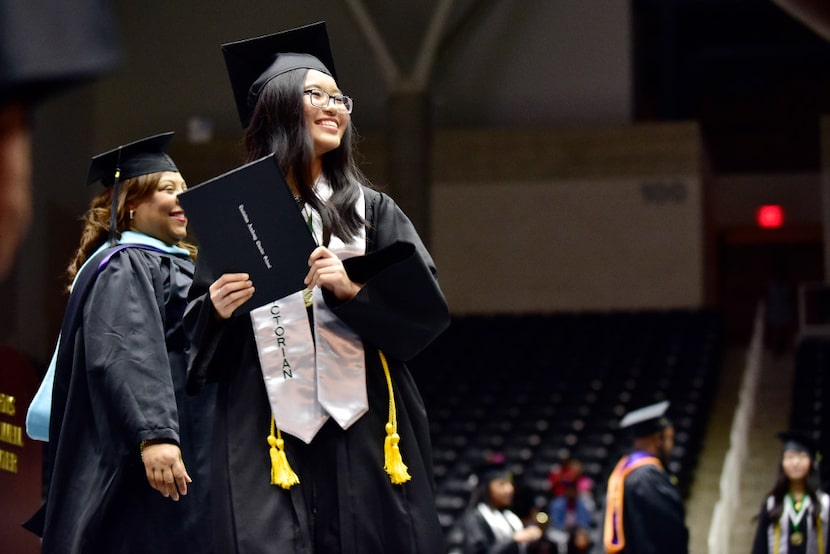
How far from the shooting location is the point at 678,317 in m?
14.4

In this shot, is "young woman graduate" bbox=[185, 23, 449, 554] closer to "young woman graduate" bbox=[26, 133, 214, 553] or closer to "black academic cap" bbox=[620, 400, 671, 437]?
"young woman graduate" bbox=[26, 133, 214, 553]

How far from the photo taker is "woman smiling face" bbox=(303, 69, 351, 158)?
2.49 m

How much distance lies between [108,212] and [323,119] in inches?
40.7

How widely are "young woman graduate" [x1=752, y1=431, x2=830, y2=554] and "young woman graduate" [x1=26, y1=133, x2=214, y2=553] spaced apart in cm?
545

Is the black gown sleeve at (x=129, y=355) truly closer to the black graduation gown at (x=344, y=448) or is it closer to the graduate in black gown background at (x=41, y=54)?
the black graduation gown at (x=344, y=448)

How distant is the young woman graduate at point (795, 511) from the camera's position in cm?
763

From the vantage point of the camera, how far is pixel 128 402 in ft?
9.07

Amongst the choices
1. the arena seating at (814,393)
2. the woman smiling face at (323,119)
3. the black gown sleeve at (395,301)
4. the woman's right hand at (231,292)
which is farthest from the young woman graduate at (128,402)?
the arena seating at (814,393)

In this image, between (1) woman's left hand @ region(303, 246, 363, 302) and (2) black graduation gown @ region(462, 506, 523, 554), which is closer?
(1) woman's left hand @ region(303, 246, 363, 302)

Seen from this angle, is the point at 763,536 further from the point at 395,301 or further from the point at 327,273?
the point at 327,273

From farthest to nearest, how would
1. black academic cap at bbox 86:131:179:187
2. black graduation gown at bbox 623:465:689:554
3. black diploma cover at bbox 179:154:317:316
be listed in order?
black graduation gown at bbox 623:465:689:554, black academic cap at bbox 86:131:179:187, black diploma cover at bbox 179:154:317:316

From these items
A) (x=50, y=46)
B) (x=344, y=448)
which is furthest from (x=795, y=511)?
(x=50, y=46)

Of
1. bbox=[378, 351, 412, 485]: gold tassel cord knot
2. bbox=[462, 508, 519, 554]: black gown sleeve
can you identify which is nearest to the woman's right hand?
bbox=[378, 351, 412, 485]: gold tassel cord knot

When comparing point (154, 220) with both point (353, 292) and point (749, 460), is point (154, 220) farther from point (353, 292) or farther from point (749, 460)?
point (749, 460)
